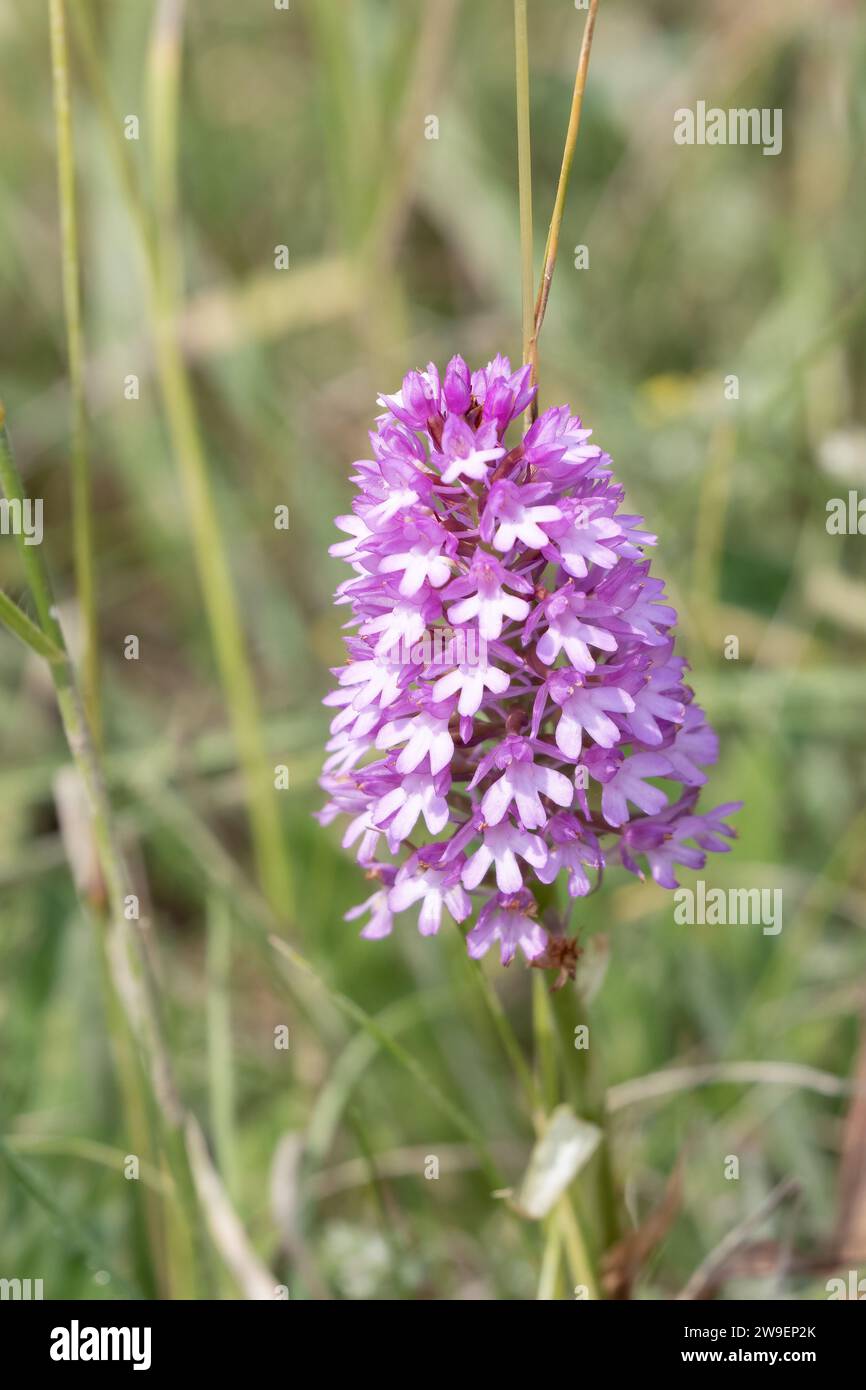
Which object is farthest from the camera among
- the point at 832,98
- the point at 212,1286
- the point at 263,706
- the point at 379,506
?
the point at 832,98

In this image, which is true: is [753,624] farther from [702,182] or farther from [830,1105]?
[702,182]

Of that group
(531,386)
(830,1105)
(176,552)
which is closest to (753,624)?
(830,1105)

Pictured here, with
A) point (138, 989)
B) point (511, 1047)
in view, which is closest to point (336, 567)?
point (138, 989)

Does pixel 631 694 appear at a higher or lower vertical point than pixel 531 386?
lower

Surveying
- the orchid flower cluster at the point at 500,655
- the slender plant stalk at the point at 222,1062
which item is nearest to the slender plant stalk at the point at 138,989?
the slender plant stalk at the point at 222,1062

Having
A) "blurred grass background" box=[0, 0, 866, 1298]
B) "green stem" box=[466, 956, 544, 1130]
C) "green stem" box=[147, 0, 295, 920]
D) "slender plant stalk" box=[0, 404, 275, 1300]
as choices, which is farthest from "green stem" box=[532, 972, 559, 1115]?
"green stem" box=[147, 0, 295, 920]

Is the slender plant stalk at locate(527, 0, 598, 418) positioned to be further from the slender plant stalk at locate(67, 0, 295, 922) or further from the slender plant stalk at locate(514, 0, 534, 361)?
the slender plant stalk at locate(67, 0, 295, 922)
